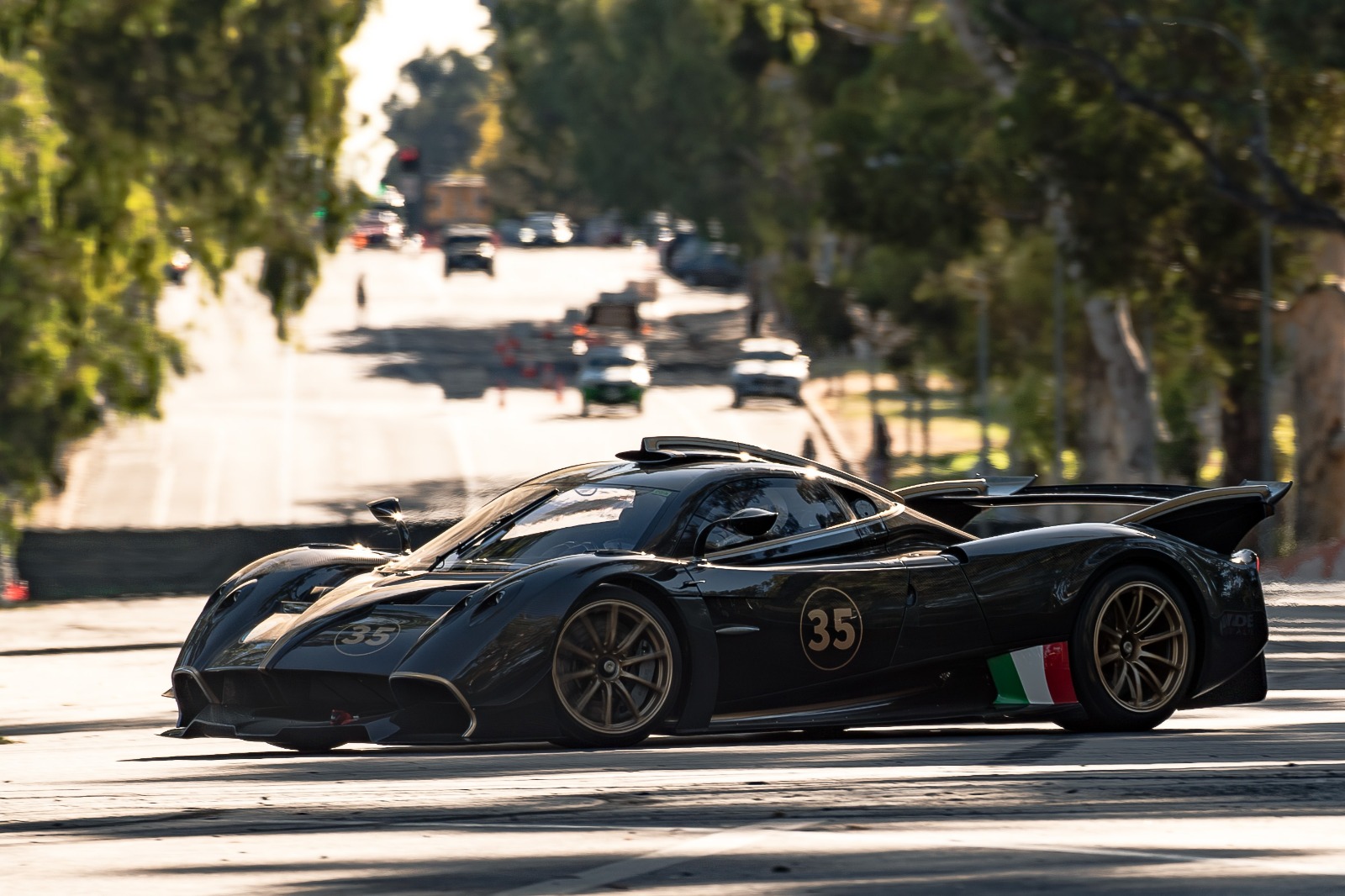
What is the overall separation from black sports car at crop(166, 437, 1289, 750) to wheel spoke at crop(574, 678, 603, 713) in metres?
0.01

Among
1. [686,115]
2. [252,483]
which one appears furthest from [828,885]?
[686,115]

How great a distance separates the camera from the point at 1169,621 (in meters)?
10.7

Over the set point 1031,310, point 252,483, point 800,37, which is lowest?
point 252,483

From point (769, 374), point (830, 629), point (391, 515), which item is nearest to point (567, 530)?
point (830, 629)

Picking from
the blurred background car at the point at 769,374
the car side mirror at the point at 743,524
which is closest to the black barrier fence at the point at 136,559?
the car side mirror at the point at 743,524

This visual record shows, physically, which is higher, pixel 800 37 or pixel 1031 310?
pixel 800 37

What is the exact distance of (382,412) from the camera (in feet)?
256

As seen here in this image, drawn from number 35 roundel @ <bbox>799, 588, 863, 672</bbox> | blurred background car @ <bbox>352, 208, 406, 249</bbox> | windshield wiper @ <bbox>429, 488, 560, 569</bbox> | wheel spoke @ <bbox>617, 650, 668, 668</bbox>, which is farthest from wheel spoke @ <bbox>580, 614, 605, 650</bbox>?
blurred background car @ <bbox>352, 208, 406, 249</bbox>

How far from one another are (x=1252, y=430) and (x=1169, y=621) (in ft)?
119

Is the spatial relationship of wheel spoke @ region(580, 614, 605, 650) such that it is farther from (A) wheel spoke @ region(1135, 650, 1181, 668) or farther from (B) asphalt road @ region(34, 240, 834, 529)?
(B) asphalt road @ region(34, 240, 834, 529)

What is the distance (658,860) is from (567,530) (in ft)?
12.9

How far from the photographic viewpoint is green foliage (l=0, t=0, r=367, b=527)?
3575cm

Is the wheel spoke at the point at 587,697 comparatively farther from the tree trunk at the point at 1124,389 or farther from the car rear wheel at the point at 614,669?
the tree trunk at the point at 1124,389

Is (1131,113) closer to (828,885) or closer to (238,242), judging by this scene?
(238,242)
